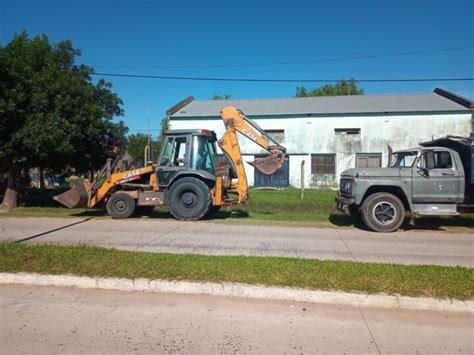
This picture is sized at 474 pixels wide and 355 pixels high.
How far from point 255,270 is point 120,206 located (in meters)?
8.15

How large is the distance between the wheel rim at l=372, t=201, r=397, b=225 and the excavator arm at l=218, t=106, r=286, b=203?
10.8 feet

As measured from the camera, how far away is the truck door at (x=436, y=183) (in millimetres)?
10547

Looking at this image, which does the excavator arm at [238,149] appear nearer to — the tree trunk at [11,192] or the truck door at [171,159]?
the truck door at [171,159]

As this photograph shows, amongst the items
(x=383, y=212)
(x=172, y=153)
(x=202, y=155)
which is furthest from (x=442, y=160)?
(x=172, y=153)

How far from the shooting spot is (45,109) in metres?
14.0

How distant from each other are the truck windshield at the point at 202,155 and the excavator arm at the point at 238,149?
517 mm

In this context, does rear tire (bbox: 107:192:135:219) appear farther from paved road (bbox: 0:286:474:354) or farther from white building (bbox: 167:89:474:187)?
white building (bbox: 167:89:474:187)

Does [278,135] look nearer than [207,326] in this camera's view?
No

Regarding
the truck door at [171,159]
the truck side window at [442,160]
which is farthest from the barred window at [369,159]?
the truck door at [171,159]

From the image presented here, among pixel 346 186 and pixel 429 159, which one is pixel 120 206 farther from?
pixel 429 159

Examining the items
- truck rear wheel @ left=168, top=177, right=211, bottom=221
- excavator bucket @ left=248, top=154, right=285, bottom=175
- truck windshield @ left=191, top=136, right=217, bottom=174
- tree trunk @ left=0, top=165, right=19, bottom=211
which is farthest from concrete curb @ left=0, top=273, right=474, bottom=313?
tree trunk @ left=0, top=165, right=19, bottom=211

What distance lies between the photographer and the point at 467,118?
28.0 metres

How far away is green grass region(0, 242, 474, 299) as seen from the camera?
5215 mm

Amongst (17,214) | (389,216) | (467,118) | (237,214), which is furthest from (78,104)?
(467,118)
